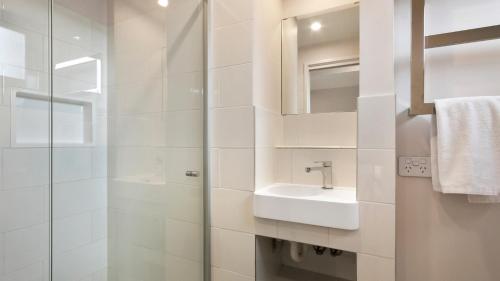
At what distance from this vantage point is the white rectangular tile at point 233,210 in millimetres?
1340

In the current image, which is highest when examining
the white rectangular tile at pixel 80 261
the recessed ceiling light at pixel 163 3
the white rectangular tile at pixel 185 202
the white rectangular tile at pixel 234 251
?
the recessed ceiling light at pixel 163 3

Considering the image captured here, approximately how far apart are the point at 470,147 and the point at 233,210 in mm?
1128

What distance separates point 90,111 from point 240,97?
3.34 feet

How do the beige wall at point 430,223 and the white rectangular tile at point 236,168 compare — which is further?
the white rectangular tile at point 236,168

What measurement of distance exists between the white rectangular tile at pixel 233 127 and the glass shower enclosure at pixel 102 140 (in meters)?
0.10

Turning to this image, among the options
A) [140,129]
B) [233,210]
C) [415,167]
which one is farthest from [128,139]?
[415,167]

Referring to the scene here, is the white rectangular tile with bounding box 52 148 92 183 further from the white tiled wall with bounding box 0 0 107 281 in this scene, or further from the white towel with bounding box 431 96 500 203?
the white towel with bounding box 431 96 500 203

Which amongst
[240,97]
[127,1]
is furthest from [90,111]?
[240,97]

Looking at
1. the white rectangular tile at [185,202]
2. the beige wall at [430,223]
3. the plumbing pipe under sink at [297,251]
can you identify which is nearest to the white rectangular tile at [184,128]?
the white rectangular tile at [185,202]

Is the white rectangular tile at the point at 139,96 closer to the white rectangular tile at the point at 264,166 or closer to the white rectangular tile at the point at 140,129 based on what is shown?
the white rectangular tile at the point at 140,129

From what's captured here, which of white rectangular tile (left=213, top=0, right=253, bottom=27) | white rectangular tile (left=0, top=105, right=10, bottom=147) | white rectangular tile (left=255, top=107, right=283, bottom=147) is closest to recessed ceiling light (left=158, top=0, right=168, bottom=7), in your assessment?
white rectangular tile (left=213, top=0, right=253, bottom=27)

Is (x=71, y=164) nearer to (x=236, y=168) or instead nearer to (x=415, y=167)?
(x=236, y=168)

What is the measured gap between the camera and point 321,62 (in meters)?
1.61

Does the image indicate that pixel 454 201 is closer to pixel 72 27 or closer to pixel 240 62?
pixel 240 62
